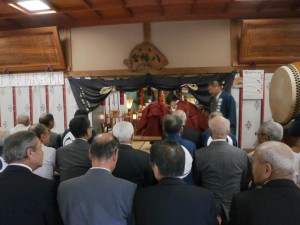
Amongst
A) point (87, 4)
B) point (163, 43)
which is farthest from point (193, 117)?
point (87, 4)

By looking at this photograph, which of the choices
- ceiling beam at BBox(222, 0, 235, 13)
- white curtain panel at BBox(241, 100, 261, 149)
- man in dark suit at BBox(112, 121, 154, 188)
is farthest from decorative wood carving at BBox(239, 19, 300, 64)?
man in dark suit at BBox(112, 121, 154, 188)

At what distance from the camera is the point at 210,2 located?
436 cm

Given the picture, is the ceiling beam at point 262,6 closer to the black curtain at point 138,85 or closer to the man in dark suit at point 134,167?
the black curtain at point 138,85

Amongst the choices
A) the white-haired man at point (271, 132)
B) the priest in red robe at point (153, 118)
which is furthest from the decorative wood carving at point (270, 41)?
the white-haired man at point (271, 132)

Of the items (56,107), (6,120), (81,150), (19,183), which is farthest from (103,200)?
(6,120)

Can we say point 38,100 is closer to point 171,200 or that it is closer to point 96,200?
point 96,200

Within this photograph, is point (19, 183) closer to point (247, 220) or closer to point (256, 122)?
point (247, 220)

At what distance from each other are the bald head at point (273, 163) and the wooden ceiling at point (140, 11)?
3.47 metres

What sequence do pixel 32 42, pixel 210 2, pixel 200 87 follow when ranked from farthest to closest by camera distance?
pixel 32 42
pixel 200 87
pixel 210 2

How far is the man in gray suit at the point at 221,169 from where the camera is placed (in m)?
2.10

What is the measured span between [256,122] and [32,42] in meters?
4.80

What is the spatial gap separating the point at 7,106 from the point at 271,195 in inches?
238

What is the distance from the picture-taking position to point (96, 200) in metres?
1.46

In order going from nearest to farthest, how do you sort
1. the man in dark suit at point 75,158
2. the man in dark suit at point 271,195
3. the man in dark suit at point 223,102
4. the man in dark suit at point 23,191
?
the man in dark suit at point 271,195 < the man in dark suit at point 23,191 < the man in dark suit at point 75,158 < the man in dark suit at point 223,102
